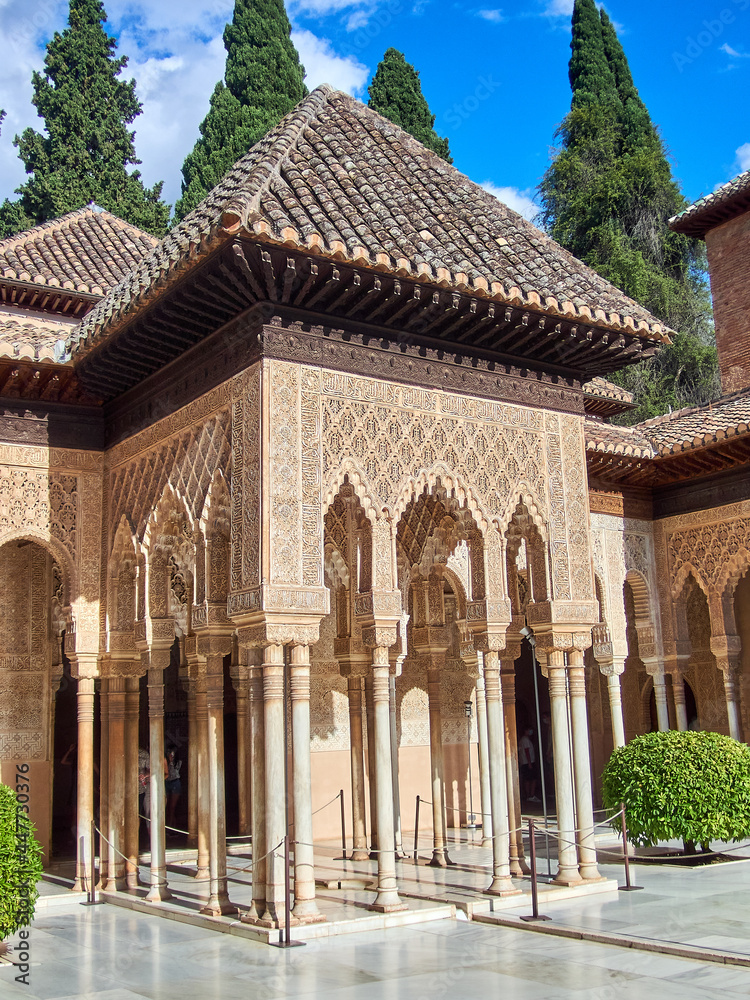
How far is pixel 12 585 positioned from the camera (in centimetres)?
1185

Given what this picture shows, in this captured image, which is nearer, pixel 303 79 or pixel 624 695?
pixel 624 695

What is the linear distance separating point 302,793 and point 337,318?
3988 millimetres

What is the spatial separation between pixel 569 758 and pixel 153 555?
4485 mm

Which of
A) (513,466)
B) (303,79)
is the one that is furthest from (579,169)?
(513,466)

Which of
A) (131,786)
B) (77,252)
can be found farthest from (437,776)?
(77,252)

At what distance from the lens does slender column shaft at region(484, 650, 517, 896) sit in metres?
9.15

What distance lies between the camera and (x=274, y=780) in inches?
311

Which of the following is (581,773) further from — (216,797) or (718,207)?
(718,207)

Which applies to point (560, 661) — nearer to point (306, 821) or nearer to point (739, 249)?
point (306, 821)

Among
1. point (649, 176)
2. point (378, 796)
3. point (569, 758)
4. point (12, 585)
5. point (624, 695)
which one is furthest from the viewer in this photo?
point (649, 176)

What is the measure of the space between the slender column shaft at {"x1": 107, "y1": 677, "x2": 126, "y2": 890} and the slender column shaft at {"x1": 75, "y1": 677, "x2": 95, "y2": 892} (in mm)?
207

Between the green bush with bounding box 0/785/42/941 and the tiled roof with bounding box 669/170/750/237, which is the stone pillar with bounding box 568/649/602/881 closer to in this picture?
the green bush with bounding box 0/785/42/941

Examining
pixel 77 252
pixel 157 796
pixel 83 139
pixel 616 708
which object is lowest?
pixel 157 796

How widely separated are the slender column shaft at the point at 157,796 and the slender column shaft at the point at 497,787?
309cm
